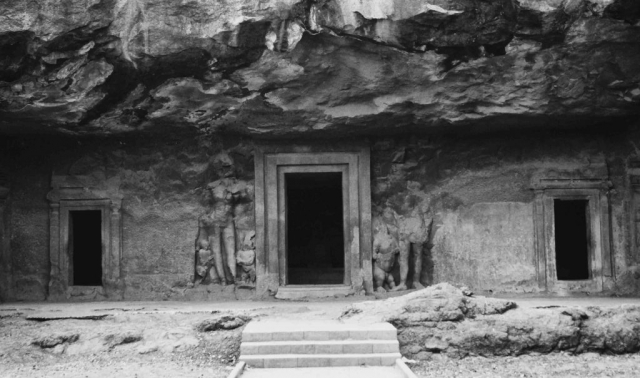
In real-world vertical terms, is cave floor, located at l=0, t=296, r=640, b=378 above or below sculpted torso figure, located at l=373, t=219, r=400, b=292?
below

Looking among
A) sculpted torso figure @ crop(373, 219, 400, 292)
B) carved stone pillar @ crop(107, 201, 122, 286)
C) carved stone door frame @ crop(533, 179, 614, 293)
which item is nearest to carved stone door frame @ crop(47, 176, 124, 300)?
carved stone pillar @ crop(107, 201, 122, 286)

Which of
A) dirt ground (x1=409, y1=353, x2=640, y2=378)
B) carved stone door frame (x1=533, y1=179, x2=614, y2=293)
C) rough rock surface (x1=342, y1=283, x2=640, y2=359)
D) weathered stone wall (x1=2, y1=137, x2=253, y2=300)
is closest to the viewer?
dirt ground (x1=409, y1=353, x2=640, y2=378)

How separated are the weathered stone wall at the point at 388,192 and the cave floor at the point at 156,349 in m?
1.62

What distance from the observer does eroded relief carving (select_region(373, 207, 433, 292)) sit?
37.2 ft

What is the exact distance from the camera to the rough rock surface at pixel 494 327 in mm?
7887

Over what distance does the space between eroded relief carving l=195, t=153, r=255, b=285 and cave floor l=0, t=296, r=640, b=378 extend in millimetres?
1544

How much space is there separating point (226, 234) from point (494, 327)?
486 cm

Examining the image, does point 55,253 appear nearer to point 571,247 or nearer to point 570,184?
point 570,184

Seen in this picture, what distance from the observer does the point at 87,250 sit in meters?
14.0

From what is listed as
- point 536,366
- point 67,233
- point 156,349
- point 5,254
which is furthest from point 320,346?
point 5,254

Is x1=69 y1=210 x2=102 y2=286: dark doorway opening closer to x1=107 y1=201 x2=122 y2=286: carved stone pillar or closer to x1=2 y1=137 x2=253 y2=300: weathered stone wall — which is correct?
x1=2 y1=137 x2=253 y2=300: weathered stone wall

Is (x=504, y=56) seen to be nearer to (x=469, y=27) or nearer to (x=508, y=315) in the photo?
(x=469, y=27)

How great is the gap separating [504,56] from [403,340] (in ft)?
12.9

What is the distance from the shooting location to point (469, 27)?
9133mm
